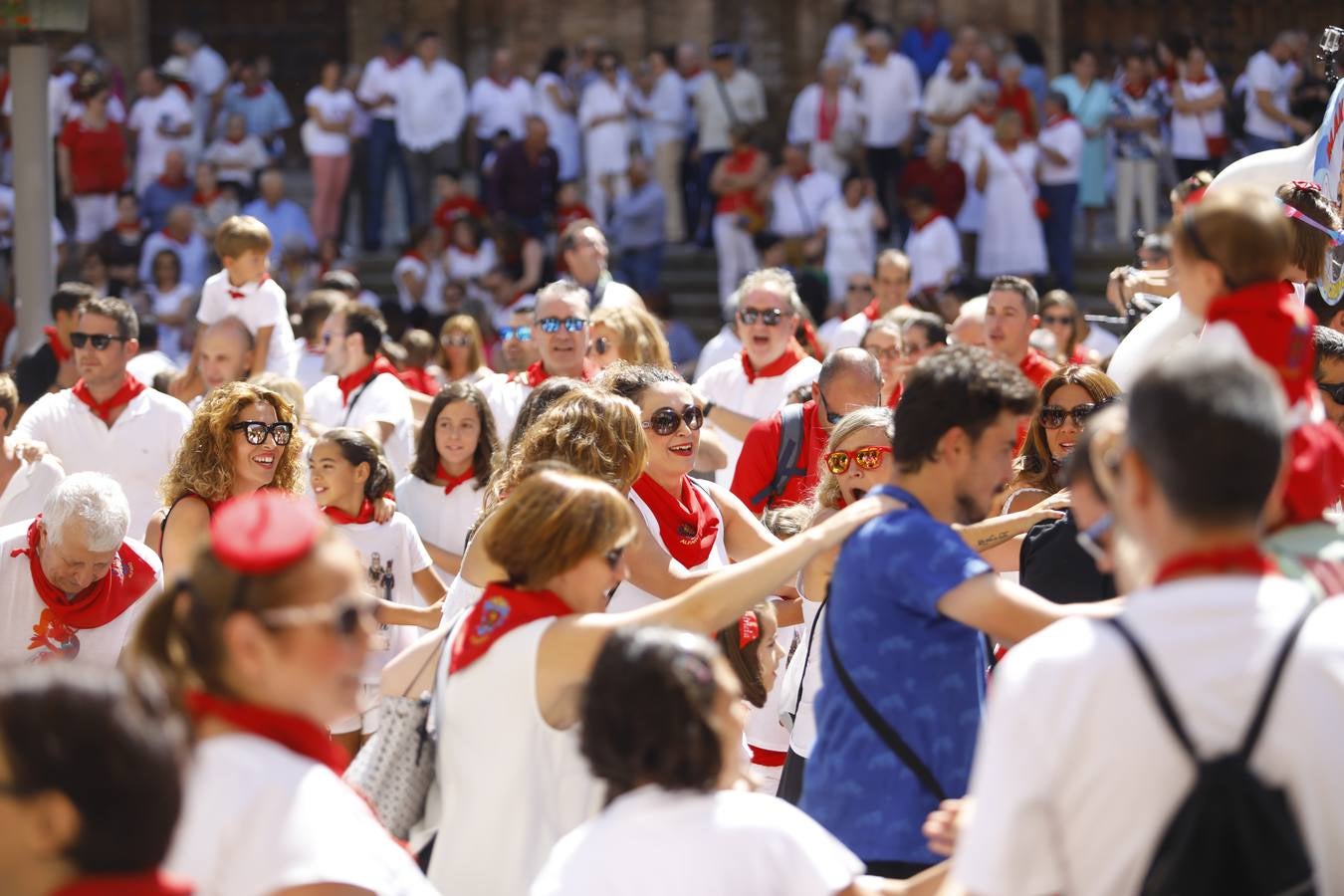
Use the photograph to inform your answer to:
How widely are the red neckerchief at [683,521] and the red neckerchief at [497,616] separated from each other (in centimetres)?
168

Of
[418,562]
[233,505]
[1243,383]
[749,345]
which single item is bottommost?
[418,562]

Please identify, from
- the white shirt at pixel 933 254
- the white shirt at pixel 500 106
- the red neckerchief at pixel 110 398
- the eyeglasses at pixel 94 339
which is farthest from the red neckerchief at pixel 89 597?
the white shirt at pixel 500 106

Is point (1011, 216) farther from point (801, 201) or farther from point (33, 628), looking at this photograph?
point (33, 628)

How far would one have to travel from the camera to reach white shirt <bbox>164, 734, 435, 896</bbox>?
105 inches

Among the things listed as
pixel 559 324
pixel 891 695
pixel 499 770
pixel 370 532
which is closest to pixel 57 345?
pixel 559 324

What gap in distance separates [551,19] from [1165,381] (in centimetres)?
1746

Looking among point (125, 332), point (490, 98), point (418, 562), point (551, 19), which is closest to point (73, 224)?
point (490, 98)

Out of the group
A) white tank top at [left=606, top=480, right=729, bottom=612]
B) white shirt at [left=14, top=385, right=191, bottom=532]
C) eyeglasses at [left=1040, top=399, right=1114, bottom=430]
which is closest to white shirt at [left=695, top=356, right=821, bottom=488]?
white shirt at [left=14, top=385, right=191, bottom=532]

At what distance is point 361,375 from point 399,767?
5321 millimetres

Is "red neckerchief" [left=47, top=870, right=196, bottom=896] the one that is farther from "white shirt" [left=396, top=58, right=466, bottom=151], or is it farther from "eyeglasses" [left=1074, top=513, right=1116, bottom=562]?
"white shirt" [left=396, top=58, right=466, bottom=151]

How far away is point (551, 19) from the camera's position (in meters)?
19.3

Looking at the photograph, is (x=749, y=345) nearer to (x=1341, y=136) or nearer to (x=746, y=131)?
(x=1341, y=136)

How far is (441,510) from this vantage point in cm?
750

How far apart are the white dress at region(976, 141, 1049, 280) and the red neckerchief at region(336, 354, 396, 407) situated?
7203 millimetres
